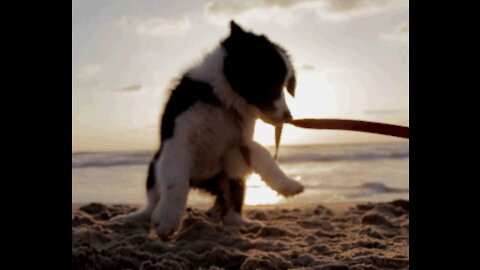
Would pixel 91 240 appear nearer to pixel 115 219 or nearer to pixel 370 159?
pixel 115 219

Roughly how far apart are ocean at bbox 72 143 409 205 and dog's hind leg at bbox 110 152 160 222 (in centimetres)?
33

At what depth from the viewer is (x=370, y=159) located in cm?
1276

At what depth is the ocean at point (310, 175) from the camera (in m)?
7.35

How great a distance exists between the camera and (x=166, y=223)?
361 cm

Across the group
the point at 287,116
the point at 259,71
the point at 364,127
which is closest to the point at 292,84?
the point at 259,71

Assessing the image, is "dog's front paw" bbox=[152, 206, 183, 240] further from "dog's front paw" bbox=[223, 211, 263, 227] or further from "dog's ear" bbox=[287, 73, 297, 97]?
"dog's ear" bbox=[287, 73, 297, 97]

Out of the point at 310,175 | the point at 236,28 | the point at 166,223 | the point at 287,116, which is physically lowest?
the point at 166,223

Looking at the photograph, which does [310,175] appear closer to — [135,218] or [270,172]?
[135,218]

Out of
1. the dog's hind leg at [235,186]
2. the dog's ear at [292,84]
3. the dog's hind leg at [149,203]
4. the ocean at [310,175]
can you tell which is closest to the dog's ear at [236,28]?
the dog's ear at [292,84]

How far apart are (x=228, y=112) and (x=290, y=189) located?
0.77 metres

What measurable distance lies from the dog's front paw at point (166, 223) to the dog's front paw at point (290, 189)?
701 millimetres

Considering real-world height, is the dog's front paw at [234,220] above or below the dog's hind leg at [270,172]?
below

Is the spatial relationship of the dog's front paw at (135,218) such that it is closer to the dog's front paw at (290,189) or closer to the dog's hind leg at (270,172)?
the dog's hind leg at (270,172)
